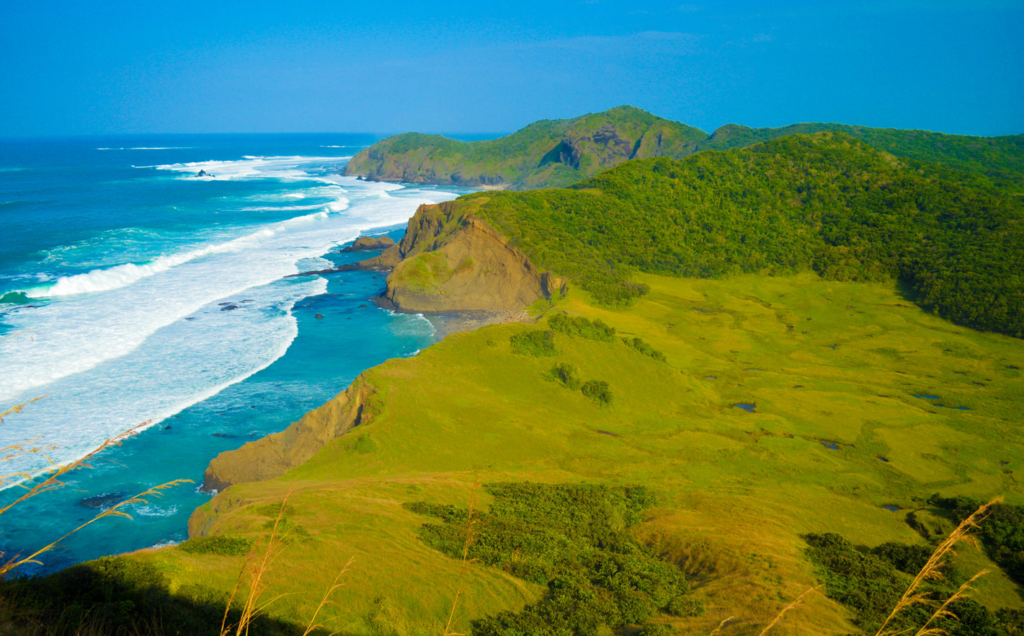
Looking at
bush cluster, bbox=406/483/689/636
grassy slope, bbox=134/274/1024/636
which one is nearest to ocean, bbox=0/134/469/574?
grassy slope, bbox=134/274/1024/636

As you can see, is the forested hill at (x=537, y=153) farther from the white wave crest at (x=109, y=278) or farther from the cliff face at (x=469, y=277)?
the white wave crest at (x=109, y=278)

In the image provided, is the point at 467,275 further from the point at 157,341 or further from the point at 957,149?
the point at 957,149

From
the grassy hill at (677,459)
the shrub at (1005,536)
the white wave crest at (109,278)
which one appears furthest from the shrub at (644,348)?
the white wave crest at (109,278)

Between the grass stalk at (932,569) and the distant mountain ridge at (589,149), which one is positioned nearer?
the grass stalk at (932,569)

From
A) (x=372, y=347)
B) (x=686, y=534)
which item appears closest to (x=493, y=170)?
(x=372, y=347)

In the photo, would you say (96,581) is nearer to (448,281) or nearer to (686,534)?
(686,534)
